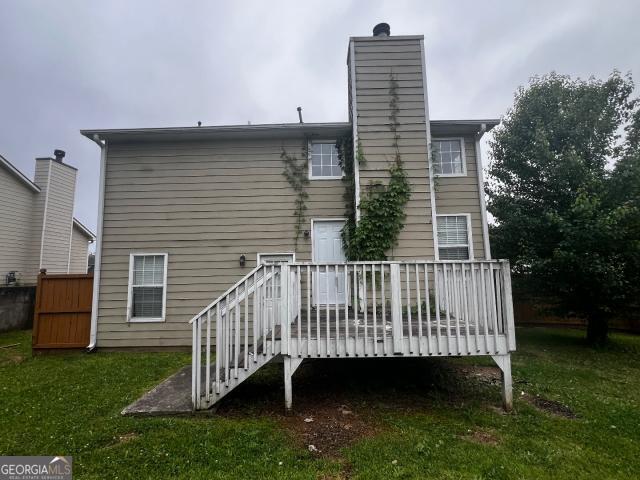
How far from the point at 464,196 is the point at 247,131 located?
212 inches

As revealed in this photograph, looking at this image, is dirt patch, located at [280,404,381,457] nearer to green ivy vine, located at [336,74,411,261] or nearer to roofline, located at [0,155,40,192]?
green ivy vine, located at [336,74,411,261]

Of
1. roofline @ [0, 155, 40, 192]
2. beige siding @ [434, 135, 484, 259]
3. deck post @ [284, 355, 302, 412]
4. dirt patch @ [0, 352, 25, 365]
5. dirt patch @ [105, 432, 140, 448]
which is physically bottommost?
dirt patch @ [0, 352, 25, 365]

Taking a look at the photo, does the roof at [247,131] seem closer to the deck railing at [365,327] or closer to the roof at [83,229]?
the deck railing at [365,327]

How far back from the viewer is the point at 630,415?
12.4 feet

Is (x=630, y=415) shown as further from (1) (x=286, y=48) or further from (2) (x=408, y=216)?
(1) (x=286, y=48)

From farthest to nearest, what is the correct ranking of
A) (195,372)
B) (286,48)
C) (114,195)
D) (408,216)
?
1. (286,48)
2. (114,195)
3. (408,216)
4. (195,372)

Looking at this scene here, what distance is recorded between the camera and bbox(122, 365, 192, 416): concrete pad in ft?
12.0

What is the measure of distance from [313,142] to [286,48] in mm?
8846

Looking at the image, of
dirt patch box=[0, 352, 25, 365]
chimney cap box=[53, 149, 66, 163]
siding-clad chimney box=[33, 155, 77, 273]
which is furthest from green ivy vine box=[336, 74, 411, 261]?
chimney cap box=[53, 149, 66, 163]

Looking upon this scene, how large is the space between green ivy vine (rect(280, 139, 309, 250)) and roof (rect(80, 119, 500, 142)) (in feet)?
1.42

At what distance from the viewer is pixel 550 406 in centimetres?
402

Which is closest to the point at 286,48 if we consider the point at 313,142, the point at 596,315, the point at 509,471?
the point at 313,142

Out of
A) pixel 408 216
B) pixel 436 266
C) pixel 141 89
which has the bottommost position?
pixel 436 266

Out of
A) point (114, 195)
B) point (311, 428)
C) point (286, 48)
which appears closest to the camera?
point (311, 428)
